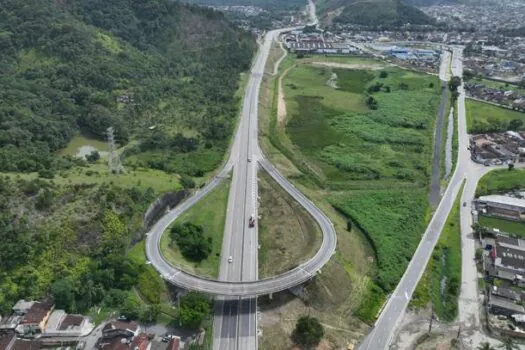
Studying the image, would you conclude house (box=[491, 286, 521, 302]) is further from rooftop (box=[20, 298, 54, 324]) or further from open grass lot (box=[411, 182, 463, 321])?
rooftop (box=[20, 298, 54, 324])

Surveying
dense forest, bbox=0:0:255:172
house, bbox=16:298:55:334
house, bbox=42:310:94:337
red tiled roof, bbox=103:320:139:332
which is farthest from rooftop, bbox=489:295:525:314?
dense forest, bbox=0:0:255:172

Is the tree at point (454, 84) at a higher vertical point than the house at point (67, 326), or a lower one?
higher

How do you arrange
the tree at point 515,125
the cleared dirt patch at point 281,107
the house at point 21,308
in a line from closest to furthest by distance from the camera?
1. the house at point 21,308
2. the tree at point 515,125
3. the cleared dirt patch at point 281,107

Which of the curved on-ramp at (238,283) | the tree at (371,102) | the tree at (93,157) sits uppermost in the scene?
the tree at (371,102)

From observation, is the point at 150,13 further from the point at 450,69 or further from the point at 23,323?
the point at 23,323

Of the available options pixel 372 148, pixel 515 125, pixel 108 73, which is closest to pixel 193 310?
pixel 372 148

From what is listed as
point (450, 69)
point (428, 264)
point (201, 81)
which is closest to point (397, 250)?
point (428, 264)

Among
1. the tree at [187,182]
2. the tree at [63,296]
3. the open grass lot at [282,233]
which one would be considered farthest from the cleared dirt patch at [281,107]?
the tree at [63,296]

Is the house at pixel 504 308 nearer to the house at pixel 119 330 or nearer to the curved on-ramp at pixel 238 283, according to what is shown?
the curved on-ramp at pixel 238 283
